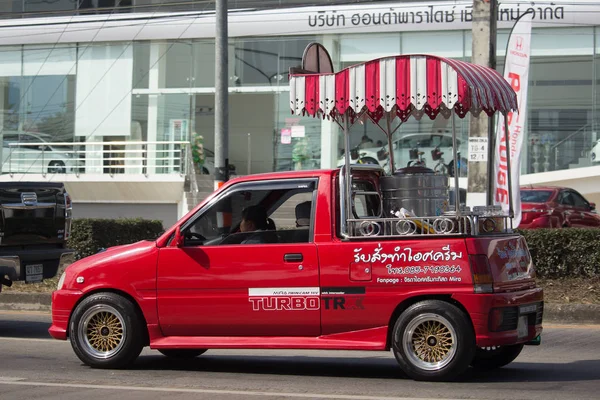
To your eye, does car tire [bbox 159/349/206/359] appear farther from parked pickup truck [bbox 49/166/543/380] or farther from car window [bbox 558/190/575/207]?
car window [bbox 558/190/575/207]

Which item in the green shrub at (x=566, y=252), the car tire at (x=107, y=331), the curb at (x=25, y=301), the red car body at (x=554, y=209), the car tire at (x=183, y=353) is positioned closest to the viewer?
the car tire at (x=107, y=331)

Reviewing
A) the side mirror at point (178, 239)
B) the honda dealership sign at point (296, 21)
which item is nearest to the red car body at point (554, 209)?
the honda dealership sign at point (296, 21)

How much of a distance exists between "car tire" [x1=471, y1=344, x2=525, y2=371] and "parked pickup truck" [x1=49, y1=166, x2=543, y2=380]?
0.01m

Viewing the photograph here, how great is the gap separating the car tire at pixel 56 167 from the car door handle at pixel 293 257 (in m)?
24.9

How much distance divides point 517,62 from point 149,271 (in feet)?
31.6

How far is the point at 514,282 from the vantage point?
8344 millimetres

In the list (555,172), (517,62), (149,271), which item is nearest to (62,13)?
(555,172)

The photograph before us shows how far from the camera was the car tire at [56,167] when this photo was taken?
105 ft

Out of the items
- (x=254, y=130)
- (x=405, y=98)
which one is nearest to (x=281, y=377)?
(x=405, y=98)

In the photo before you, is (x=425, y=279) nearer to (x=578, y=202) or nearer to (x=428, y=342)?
(x=428, y=342)

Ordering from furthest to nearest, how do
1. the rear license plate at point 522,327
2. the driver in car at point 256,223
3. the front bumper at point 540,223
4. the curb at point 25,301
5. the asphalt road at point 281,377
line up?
the front bumper at point 540,223 → the curb at point 25,301 → the driver in car at point 256,223 → the rear license plate at point 522,327 → the asphalt road at point 281,377

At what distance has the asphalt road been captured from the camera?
25.1 ft

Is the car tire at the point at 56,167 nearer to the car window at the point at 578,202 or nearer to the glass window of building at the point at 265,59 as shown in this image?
the glass window of building at the point at 265,59

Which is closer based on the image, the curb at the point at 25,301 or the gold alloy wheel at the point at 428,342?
the gold alloy wheel at the point at 428,342
